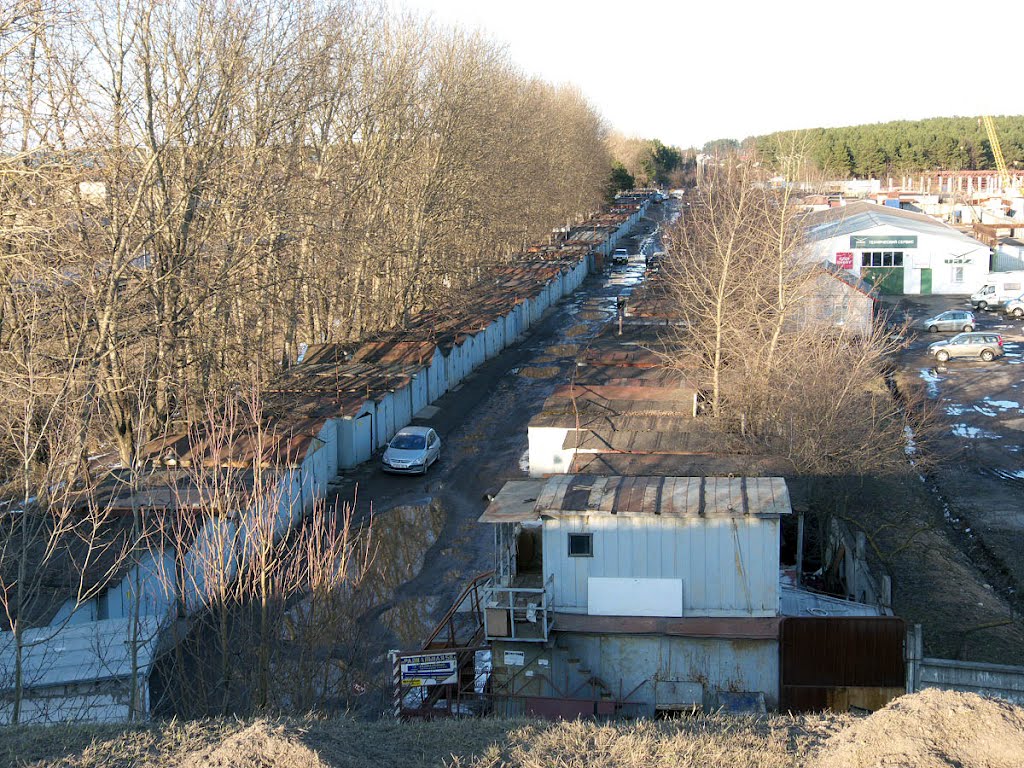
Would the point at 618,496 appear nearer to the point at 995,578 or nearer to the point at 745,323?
the point at 995,578

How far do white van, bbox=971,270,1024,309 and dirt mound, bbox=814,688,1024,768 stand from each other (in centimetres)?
3543

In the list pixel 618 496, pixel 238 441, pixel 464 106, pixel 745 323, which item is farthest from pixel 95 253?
pixel 464 106

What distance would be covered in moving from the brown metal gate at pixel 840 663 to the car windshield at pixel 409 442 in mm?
10964

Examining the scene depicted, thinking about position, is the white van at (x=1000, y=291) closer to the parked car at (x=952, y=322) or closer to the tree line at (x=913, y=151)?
the parked car at (x=952, y=322)

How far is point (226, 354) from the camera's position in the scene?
72.3ft

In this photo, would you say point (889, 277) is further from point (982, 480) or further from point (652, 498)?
point (652, 498)

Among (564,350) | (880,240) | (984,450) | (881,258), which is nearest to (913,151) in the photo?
(881,258)

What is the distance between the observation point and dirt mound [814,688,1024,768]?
5891 mm

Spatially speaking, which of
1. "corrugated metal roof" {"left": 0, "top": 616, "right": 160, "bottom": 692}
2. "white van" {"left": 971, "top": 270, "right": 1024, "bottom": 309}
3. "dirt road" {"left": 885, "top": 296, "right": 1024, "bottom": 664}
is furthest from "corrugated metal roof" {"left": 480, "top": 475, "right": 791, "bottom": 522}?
"white van" {"left": 971, "top": 270, "right": 1024, "bottom": 309}

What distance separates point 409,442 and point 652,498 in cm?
1003

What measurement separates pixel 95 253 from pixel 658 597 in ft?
40.7

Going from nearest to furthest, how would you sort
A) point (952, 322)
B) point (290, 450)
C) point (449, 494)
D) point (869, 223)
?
point (290, 450) → point (449, 494) → point (952, 322) → point (869, 223)

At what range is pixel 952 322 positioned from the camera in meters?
33.3

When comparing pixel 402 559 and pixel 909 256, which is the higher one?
pixel 909 256
